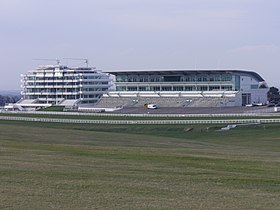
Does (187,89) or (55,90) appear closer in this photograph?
(187,89)

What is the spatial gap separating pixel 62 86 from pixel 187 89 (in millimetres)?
31131

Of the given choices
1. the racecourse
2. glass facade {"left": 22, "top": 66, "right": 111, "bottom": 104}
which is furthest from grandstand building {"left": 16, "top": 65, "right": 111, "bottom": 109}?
the racecourse

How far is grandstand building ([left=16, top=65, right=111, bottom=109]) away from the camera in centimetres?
15975

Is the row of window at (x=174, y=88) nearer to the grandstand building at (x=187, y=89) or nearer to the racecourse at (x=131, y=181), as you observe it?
the grandstand building at (x=187, y=89)

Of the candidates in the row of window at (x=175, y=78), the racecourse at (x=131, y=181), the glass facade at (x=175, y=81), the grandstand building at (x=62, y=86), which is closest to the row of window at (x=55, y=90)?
the grandstand building at (x=62, y=86)

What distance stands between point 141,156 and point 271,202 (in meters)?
13.6

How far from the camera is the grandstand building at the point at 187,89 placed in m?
142

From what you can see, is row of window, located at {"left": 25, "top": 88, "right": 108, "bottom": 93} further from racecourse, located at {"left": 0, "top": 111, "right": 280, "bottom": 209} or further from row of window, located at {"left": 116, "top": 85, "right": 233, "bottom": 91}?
racecourse, located at {"left": 0, "top": 111, "right": 280, "bottom": 209}

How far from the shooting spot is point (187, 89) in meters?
148

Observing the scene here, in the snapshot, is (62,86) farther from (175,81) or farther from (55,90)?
(175,81)

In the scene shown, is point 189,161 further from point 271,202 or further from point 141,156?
point 271,202

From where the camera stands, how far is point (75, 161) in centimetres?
2809

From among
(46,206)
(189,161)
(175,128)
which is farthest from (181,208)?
(175,128)

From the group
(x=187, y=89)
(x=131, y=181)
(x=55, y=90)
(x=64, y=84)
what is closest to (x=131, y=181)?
(x=131, y=181)
